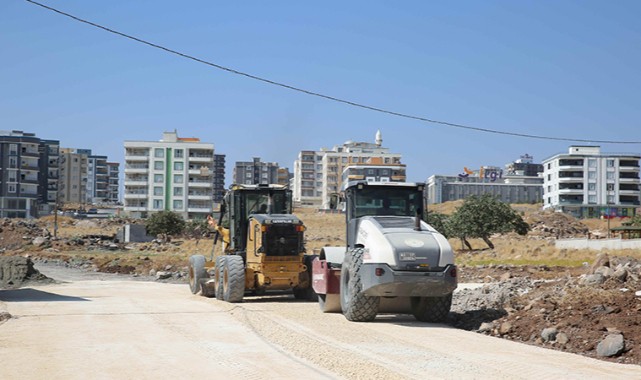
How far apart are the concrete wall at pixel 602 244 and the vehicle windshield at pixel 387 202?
4016 centimetres

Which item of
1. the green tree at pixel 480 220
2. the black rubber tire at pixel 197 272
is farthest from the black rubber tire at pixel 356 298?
the green tree at pixel 480 220

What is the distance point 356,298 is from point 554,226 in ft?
335

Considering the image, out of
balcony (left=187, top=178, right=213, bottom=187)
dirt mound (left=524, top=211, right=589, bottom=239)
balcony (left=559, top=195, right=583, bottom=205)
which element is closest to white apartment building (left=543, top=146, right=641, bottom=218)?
balcony (left=559, top=195, right=583, bottom=205)

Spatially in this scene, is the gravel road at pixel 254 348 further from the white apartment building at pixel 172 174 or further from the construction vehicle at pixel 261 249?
the white apartment building at pixel 172 174

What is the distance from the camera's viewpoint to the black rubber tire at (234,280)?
23406 mm

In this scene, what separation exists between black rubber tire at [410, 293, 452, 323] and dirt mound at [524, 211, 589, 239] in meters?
87.6

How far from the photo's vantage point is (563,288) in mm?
19047

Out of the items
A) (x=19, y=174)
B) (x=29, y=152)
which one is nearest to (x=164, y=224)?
(x=19, y=174)

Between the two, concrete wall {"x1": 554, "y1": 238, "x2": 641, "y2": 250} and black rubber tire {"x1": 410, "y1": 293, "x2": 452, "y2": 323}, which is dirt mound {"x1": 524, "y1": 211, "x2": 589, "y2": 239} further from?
black rubber tire {"x1": 410, "y1": 293, "x2": 452, "y2": 323}

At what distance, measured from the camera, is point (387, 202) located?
19406 millimetres

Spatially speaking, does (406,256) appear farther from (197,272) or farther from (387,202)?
(197,272)

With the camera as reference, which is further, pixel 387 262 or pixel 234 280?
pixel 234 280

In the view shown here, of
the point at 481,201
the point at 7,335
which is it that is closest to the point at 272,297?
the point at 7,335

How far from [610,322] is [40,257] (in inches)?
2109
